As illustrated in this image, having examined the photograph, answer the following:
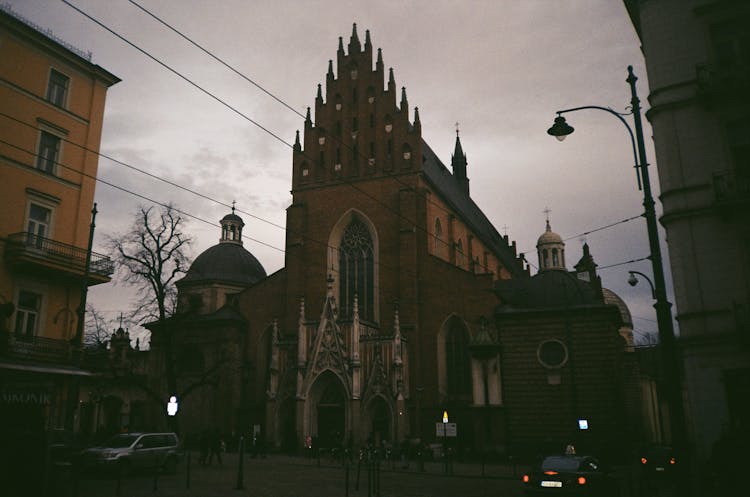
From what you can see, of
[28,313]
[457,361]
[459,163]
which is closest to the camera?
[28,313]

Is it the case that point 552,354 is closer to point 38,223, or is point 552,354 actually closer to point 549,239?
point 549,239

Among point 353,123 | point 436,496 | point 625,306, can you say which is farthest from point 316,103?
point 625,306

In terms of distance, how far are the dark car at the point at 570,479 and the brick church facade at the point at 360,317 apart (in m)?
16.6

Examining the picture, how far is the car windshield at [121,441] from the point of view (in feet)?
68.4

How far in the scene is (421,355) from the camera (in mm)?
37375

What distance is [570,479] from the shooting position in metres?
14.8

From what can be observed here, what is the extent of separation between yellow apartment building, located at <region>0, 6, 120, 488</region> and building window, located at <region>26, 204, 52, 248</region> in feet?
0.12

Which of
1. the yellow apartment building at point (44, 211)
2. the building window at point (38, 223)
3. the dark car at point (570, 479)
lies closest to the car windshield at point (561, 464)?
the dark car at point (570, 479)

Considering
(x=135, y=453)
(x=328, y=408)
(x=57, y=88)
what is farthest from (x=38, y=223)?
(x=328, y=408)

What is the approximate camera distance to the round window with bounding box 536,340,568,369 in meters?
33.5

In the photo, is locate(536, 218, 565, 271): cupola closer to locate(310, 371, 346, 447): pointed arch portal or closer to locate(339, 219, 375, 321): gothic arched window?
locate(339, 219, 375, 321): gothic arched window

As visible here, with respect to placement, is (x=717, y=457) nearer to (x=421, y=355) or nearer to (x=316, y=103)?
(x=421, y=355)

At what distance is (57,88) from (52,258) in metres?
7.12

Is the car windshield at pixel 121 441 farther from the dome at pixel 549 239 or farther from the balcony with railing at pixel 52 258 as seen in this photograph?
the dome at pixel 549 239
